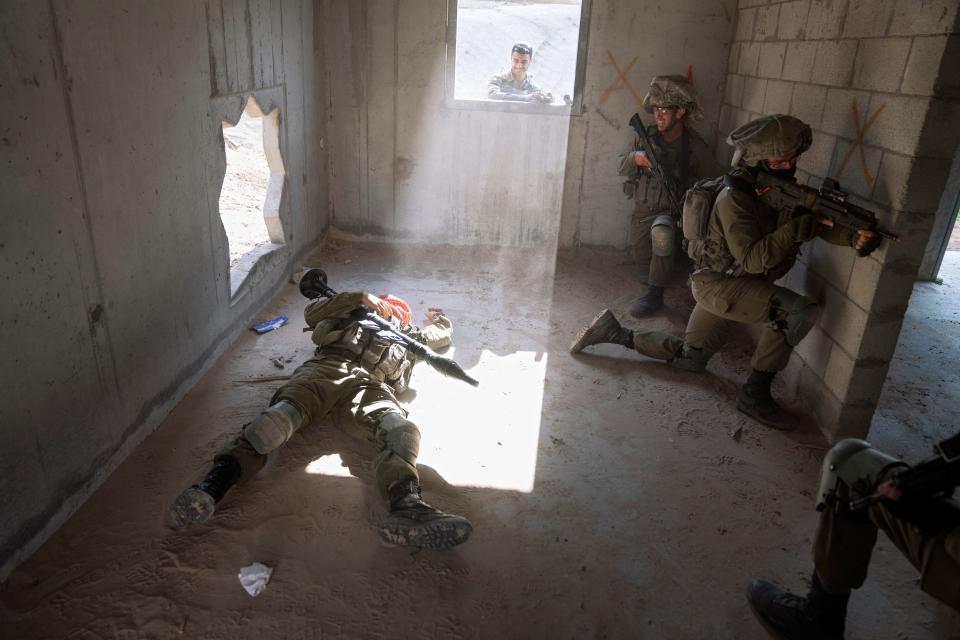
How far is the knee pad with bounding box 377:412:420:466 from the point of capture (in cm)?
264

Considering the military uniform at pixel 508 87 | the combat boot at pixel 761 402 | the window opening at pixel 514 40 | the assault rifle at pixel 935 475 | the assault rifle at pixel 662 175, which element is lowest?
the combat boot at pixel 761 402

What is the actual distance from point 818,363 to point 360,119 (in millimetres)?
4249

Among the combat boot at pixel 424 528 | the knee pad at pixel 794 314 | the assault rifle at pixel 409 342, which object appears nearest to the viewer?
the combat boot at pixel 424 528

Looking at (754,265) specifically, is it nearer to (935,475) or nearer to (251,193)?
(935,475)

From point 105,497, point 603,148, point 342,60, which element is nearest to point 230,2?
point 342,60

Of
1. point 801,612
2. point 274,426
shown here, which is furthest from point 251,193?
point 801,612

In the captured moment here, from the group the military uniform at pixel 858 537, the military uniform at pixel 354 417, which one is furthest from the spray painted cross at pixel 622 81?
the military uniform at pixel 858 537

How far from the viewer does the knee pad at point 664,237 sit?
4.70 m

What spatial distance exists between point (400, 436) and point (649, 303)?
2.83m

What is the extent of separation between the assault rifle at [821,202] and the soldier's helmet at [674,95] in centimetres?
171

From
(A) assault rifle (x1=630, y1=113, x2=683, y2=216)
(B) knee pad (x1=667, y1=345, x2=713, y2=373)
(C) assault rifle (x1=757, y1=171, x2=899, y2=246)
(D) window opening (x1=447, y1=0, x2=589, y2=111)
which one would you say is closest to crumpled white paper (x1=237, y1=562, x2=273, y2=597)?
(B) knee pad (x1=667, y1=345, x2=713, y2=373)

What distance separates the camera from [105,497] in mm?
2553

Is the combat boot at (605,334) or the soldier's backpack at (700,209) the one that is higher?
the soldier's backpack at (700,209)

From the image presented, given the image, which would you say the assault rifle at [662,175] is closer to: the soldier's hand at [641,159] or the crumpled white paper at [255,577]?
the soldier's hand at [641,159]
